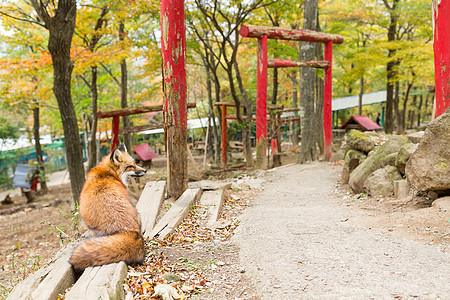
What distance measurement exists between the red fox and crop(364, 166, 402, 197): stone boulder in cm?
Result: 396

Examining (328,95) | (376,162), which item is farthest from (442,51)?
(328,95)

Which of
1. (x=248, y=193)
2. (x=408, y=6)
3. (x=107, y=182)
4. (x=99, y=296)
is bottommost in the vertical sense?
(x=248, y=193)

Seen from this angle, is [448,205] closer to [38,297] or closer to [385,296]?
[385,296]

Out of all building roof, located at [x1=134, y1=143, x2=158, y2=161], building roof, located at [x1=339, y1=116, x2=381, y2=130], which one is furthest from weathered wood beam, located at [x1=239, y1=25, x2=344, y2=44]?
building roof, located at [x1=339, y1=116, x2=381, y2=130]

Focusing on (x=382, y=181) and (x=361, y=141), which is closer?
(x=382, y=181)

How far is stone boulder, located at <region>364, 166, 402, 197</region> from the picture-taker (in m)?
5.20

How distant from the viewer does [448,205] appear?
3846 millimetres

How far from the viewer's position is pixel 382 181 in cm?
532

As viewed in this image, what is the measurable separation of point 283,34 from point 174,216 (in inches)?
253

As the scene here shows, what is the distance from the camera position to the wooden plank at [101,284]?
2205 mm

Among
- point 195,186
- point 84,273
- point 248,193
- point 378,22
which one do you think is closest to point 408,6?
point 378,22

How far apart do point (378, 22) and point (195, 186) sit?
47.4 feet

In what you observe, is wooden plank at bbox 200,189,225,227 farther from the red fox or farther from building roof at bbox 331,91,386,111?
building roof at bbox 331,91,386,111

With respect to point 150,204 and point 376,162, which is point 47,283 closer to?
→ point 150,204
